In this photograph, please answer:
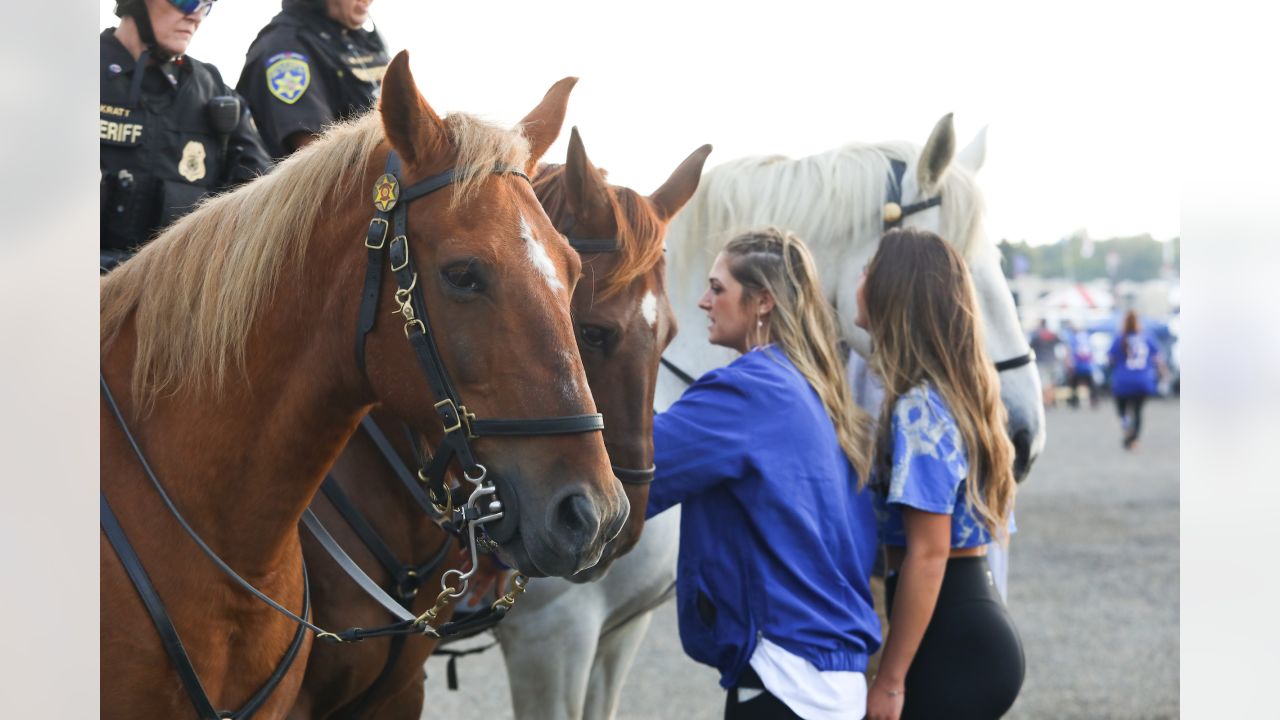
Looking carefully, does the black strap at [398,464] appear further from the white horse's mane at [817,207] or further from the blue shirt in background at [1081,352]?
the blue shirt in background at [1081,352]

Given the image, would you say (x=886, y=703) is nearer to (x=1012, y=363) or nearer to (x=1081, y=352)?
(x=1012, y=363)

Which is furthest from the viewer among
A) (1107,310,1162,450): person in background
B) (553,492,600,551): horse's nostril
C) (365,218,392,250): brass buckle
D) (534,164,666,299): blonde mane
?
(1107,310,1162,450): person in background

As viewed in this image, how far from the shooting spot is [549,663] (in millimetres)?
3223

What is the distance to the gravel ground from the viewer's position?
618 centimetres

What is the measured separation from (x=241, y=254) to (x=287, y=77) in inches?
50.9

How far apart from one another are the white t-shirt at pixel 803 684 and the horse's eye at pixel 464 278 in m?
1.11

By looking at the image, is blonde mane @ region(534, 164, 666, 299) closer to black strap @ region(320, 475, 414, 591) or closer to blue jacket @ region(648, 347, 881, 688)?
blue jacket @ region(648, 347, 881, 688)

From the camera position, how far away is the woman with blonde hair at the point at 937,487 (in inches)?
105

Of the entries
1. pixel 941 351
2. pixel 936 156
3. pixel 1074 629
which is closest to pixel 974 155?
pixel 936 156

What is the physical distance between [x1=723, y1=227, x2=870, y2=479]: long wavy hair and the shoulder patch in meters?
1.22

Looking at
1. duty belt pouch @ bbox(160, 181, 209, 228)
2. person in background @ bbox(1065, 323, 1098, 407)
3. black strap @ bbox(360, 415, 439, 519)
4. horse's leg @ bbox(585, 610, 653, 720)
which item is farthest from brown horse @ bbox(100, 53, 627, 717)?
person in background @ bbox(1065, 323, 1098, 407)
